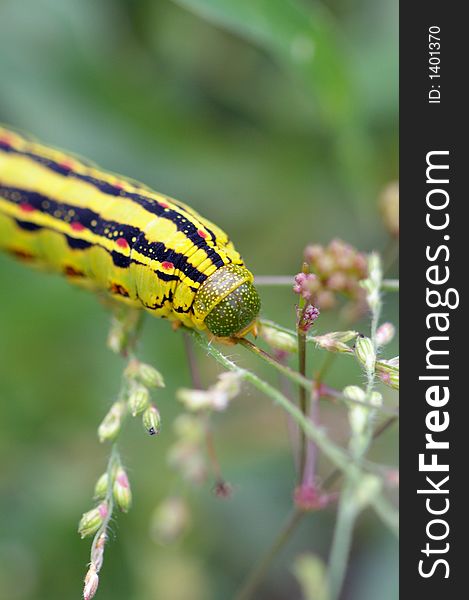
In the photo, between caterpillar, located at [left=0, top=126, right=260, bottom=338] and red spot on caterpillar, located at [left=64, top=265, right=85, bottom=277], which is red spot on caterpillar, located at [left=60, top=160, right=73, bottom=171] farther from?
red spot on caterpillar, located at [left=64, top=265, right=85, bottom=277]

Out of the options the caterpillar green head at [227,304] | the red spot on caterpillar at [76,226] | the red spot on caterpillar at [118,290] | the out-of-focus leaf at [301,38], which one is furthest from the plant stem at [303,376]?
the out-of-focus leaf at [301,38]

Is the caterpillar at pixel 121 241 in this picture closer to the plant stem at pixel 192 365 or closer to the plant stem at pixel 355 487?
the plant stem at pixel 192 365

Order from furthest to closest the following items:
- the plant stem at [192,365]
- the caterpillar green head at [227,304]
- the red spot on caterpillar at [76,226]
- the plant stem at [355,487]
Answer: the red spot on caterpillar at [76,226] → the plant stem at [192,365] → the caterpillar green head at [227,304] → the plant stem at [355,487]

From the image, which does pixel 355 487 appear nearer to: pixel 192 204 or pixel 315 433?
pixel 315 433

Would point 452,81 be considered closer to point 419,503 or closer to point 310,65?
point 310,65

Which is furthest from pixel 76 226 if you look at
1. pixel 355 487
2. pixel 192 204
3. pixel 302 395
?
pixel 192 204

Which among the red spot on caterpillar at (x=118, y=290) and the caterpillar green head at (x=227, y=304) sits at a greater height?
the red spot on caterpillar at (x=118, y=290)

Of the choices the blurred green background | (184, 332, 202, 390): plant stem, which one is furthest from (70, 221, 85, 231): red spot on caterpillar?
the blurred green background

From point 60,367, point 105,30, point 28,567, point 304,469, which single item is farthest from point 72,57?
point 304,469
